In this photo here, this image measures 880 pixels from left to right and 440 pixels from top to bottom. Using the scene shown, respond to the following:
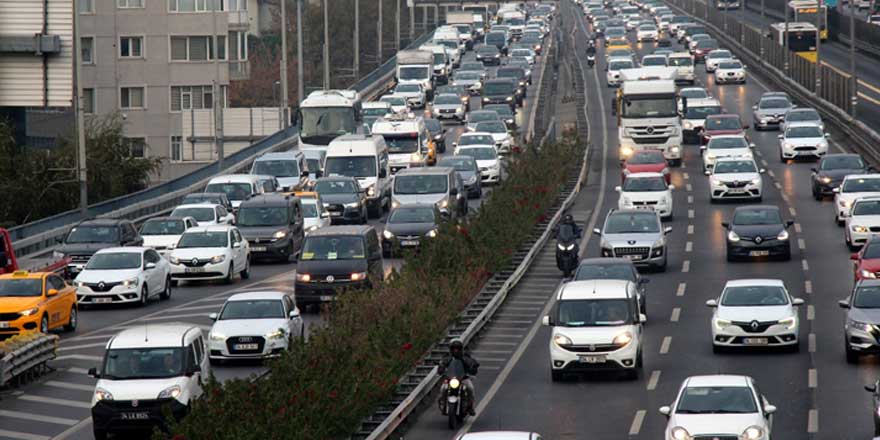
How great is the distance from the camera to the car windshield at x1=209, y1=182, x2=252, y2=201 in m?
56.8

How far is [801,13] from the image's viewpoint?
4924 inches

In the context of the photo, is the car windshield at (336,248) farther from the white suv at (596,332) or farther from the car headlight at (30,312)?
the white suv at (596,332)

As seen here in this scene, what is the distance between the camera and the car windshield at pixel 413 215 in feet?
160

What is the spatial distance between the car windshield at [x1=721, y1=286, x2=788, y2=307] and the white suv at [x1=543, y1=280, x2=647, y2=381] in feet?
6.76

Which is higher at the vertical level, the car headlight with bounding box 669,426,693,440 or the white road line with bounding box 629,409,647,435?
the car headlight with bounding box 669,426,693,440

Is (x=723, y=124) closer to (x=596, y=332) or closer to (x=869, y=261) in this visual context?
(x=869, y=261)

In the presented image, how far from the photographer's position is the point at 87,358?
35250 mm

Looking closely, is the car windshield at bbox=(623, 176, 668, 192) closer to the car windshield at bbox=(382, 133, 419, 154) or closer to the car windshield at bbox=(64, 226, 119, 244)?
the car windshield at bbox=(382, 133, 419, 154)

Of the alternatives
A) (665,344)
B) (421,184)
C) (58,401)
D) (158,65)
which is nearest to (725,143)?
(421,184)

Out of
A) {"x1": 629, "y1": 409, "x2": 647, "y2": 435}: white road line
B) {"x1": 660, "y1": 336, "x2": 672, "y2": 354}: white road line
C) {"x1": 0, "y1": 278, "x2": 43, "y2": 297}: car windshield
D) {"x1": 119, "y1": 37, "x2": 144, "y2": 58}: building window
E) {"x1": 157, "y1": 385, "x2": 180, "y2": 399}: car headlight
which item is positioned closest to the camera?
{"x1": 629, "y1": 409, "x2": 647, "y2": 435}: white road line

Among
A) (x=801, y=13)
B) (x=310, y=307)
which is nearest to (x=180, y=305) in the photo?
(x=310, y=307)

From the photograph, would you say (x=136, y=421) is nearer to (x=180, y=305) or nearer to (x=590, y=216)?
(x=180, y=305)

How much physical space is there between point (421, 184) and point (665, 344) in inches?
785

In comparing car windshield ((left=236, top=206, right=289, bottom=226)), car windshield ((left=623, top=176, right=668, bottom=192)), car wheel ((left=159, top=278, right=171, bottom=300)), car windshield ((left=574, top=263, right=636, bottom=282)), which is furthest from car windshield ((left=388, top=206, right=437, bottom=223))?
car windshield ((left=574, top=263, right=636, bottom=282))
